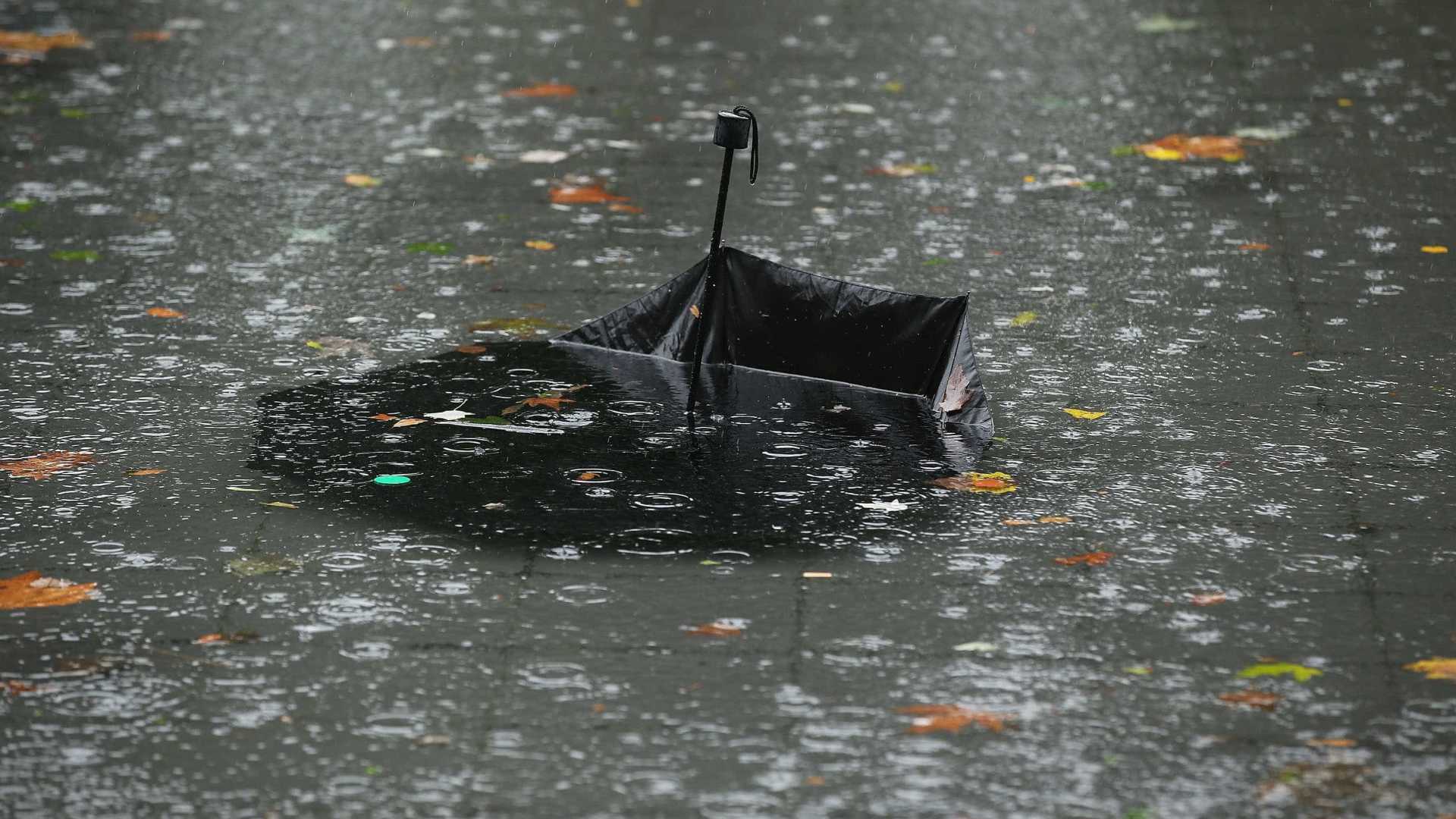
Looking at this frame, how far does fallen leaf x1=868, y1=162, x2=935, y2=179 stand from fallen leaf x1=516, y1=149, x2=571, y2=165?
158cm

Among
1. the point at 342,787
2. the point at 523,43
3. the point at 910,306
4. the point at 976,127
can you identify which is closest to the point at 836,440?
the point at 910,306

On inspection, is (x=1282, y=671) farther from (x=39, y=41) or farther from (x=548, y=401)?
(x=39, y=41)

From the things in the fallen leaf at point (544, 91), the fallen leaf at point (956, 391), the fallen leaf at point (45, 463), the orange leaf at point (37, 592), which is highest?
the fallen leaf at point (544, 91)

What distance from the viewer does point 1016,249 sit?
7754 millimetres

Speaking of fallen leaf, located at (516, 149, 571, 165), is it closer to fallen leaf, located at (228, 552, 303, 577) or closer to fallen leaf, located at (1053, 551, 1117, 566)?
fallen leaf, located at (228, 552, 303, 577)

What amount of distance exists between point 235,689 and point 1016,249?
4.50 metres

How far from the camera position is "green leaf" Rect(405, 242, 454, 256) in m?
7.74

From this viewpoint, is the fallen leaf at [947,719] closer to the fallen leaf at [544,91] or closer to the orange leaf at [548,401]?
the orange leaf at [548,401]

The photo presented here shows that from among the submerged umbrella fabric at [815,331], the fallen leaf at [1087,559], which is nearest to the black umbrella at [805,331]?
the submerged umbrella fabric at [815,331]

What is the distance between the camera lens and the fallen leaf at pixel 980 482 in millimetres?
5363

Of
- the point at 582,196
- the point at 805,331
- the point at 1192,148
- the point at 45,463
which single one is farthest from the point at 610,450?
the point at 1192,148

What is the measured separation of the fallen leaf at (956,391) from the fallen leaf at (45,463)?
273 cm

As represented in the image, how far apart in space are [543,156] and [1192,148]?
3311 mm

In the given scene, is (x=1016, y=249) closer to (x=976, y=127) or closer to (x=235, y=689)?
(x=976, y=127)
